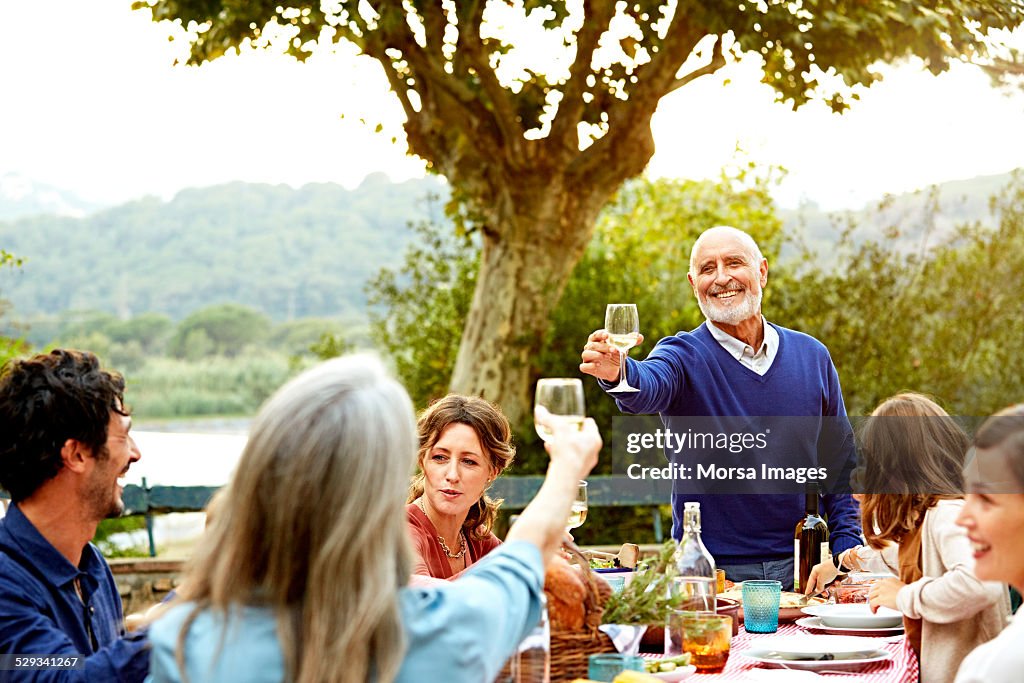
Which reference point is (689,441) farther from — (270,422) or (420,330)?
(420,330)

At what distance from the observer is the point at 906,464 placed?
2.65m

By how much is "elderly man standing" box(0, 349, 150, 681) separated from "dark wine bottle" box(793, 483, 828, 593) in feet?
6.25

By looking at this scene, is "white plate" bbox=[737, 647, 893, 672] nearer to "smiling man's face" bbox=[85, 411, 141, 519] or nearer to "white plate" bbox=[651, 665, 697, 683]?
"white plate" bbox=[651, 665, 697, 683]

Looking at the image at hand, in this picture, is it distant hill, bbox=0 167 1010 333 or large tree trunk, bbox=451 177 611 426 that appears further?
distant hill, bbox=0 167 1010 333

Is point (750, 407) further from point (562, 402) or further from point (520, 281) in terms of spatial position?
point (520, 281)

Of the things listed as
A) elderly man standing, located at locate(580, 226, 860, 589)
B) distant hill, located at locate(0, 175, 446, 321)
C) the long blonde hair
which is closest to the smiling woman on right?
the long blonde hair

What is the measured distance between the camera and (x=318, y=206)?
1734 centimetres

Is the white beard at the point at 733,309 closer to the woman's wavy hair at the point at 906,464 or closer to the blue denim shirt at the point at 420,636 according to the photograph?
the woman's wavy hair at the point at 906,464

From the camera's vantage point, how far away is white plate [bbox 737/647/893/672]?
2.40 m

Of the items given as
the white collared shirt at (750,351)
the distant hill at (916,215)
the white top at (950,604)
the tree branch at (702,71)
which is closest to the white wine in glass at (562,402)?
the white top at (950,604)

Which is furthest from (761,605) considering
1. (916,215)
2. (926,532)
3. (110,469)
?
(916,215)

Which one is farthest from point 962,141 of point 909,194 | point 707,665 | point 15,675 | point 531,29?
point 15,675

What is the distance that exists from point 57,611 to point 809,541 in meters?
2.07

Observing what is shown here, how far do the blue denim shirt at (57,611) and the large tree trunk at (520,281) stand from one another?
191 inches
